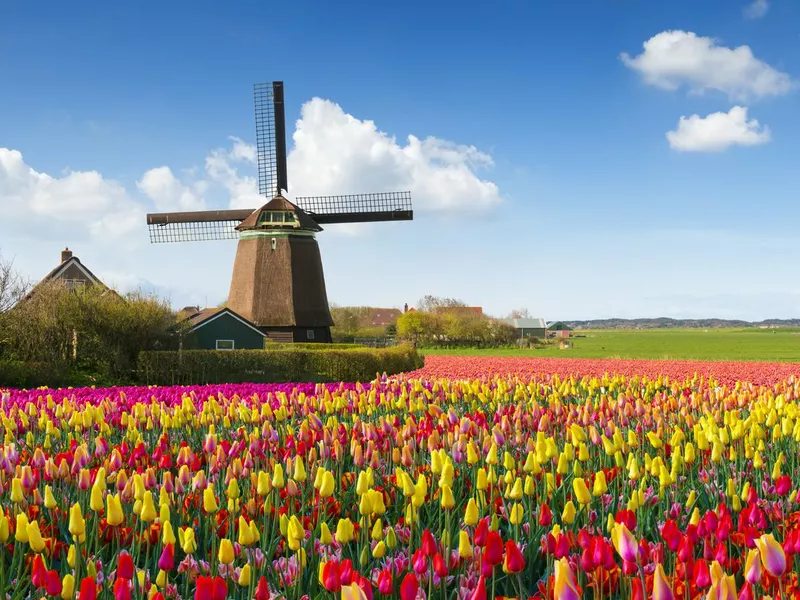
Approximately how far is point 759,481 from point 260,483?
3.43 m

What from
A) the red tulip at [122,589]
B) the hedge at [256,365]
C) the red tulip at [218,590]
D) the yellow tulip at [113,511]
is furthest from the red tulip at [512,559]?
the hedge at [256,365]

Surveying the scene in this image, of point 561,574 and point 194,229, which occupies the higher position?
point 194,229

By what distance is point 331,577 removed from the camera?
2.95 meters

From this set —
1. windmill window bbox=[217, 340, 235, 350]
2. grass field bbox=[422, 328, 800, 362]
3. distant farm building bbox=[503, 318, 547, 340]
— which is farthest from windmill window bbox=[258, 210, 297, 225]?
distant farm building bbox=[503, 318, 547, 340]

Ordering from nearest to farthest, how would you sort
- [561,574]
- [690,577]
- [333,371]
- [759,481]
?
[561,574] < [690,577] < [759,481] < [333,371]

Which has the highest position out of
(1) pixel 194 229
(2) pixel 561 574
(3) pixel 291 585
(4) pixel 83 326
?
(1) pixel 194 229

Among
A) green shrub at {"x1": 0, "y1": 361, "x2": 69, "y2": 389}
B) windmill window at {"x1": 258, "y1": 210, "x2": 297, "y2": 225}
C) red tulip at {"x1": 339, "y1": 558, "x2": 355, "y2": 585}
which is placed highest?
windmill window at {"x1": 258, "y1": 210, "x2": 297, "y2": 225}

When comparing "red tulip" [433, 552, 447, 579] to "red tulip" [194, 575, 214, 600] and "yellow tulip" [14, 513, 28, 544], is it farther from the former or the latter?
"yellow tulip" [14, 513, 28, 544]

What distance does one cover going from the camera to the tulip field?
10.4 feet

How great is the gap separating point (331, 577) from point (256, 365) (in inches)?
901

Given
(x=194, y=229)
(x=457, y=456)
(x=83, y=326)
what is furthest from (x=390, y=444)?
(x=194, y=229)

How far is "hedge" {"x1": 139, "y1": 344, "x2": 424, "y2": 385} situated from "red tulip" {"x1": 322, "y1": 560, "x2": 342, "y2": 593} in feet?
72.0

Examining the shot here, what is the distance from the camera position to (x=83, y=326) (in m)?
25.5

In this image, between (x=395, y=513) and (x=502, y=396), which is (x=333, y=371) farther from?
(x=395, y=513)
